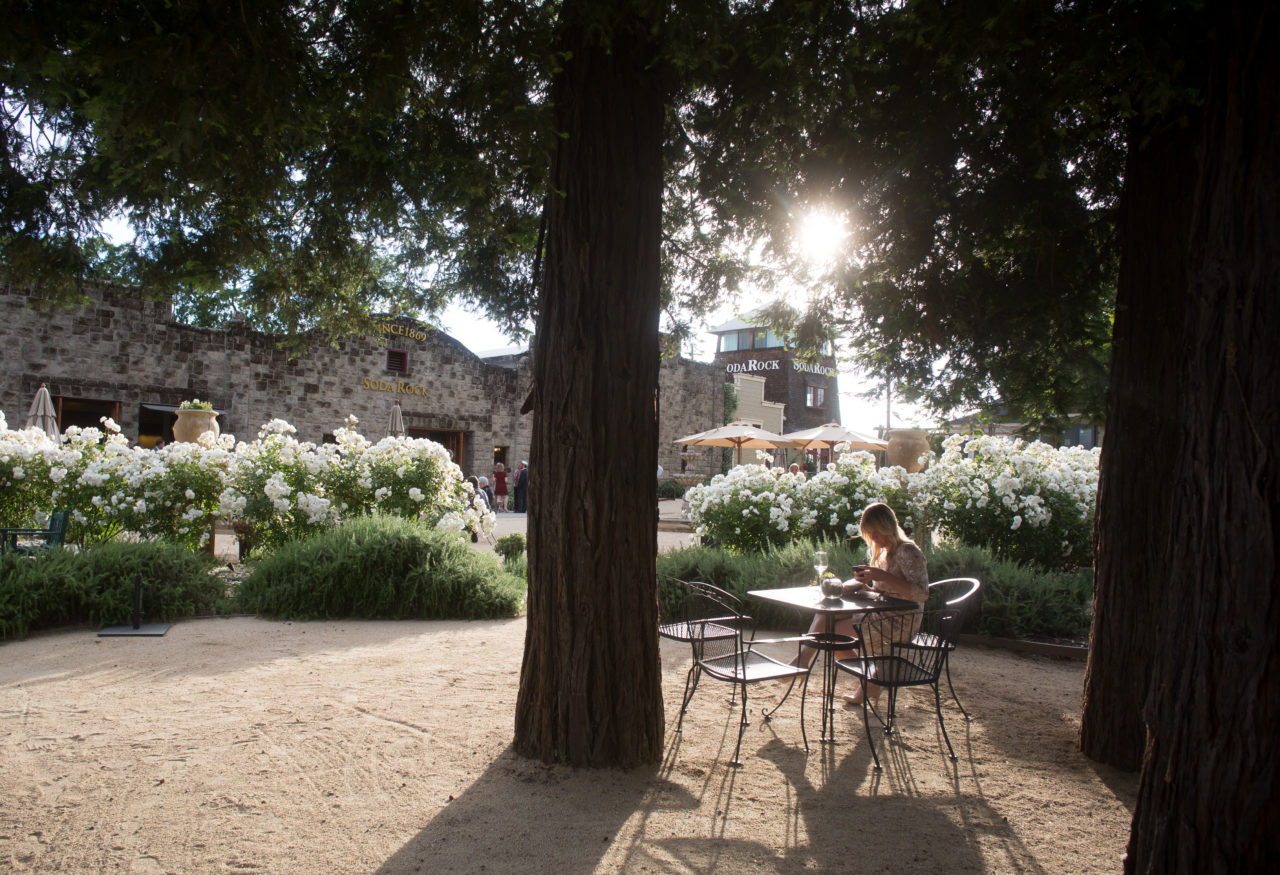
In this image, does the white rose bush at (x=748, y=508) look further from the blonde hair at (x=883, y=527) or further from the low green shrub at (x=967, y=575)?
the blonde hair at (x=883, y=527)

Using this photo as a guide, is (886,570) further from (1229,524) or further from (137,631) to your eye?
(137,631)

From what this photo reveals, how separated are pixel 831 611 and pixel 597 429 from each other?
179 centimetres

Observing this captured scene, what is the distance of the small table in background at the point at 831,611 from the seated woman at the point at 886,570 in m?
0.15

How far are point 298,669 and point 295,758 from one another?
1.83 metres

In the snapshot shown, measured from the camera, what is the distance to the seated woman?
16.9ft

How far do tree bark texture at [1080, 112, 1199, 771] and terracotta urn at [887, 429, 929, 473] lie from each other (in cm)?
785

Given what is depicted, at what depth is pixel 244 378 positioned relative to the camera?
1989cm

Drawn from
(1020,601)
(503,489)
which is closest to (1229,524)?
(1020,601)

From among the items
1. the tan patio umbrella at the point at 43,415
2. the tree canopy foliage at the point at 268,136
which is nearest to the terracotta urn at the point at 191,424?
the tan patio umbrella at the point at 43,415

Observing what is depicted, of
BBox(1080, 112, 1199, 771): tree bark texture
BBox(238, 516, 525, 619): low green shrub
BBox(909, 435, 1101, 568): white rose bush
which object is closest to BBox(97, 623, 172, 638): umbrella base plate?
BBox(238, 516, 525, 619): low green shrub

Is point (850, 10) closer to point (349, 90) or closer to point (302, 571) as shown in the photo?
point (349, 90)

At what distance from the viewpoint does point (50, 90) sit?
9.51 feet

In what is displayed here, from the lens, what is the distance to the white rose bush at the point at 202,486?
343 inches

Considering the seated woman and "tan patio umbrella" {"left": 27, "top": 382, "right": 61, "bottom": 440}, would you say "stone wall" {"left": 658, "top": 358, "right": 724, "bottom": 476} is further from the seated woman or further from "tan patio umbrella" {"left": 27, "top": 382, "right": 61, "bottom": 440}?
the seated woman
